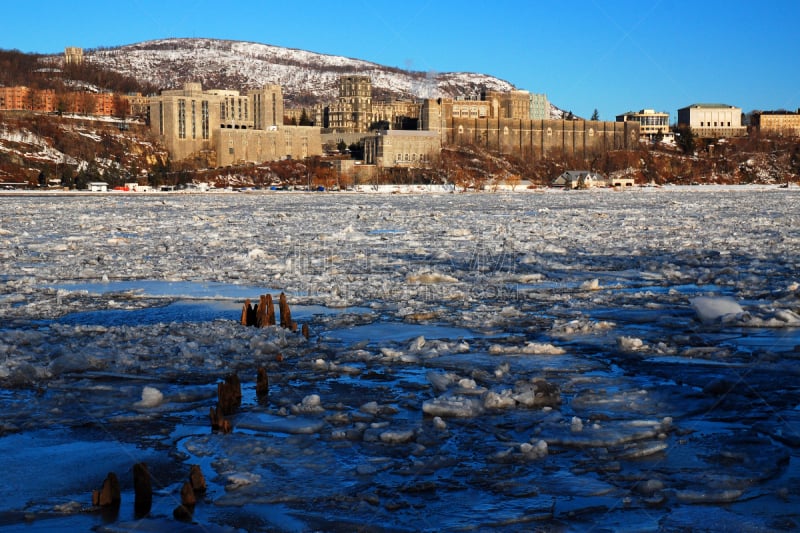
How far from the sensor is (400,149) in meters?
118

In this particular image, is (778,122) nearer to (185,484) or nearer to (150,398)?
(150,398)

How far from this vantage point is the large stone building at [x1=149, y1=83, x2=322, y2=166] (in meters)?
118

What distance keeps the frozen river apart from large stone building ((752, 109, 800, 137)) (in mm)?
171359

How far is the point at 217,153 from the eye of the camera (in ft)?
386

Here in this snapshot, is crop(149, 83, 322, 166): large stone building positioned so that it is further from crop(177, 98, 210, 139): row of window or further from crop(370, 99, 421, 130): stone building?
crop(370, 99, 421, 130): stone building

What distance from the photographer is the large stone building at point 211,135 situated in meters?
118

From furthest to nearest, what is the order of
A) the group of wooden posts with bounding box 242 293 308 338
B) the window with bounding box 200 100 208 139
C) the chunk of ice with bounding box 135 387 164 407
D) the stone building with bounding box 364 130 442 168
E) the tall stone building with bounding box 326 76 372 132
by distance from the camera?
the tall stone building with bounding box 326 76 372 132
the window with bounding box 200 100 208 139
the stone building with bounding box 364 130 442 168
the group of wooden posts with bounding box 242 293 308 338
the chunk of ice with bounding box 135 387 164 407

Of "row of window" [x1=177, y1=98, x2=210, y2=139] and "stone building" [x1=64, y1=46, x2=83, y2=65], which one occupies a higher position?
"stone building" [x1=64, y1=46, x2=83, y2=65]

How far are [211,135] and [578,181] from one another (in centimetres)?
4741

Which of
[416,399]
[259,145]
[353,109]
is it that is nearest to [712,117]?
[353,109]

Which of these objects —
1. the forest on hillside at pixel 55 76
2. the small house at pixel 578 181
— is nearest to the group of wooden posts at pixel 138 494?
the small house at pixel 578 181

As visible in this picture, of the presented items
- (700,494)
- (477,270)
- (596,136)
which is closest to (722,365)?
(700,494)

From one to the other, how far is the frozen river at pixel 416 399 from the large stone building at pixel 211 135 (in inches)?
4126

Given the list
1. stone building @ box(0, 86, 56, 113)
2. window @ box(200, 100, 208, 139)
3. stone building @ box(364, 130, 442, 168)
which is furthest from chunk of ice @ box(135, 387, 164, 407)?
stone building @ box(0, 86, 56, 113)
